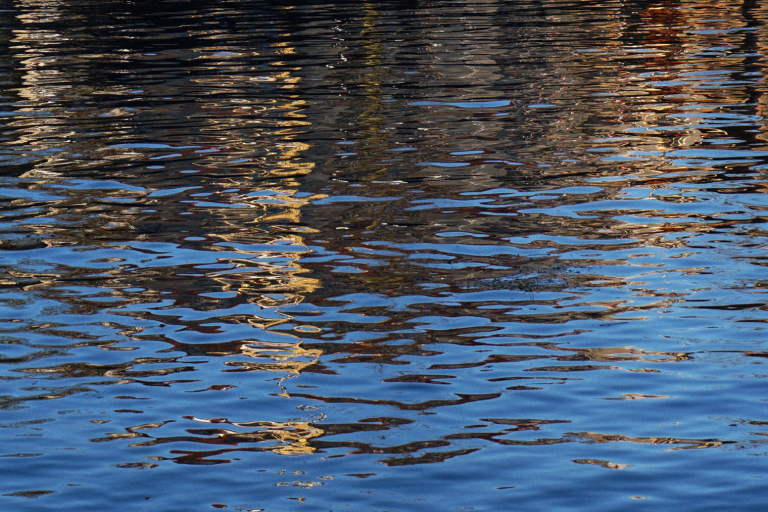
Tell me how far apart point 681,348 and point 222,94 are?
1690cm

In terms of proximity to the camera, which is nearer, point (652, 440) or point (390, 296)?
point (652, 440)

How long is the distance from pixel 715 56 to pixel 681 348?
19.6 metres

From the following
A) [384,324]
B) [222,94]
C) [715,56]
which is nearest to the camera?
[384,324]

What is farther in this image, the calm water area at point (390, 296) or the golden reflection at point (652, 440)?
the golden reflection at point (652, 440)

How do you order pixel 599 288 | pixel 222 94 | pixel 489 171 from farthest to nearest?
pixel 222 94 < pixel 489 171 < pixel 599 288

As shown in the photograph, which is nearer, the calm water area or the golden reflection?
the calm water area

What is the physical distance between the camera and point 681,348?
9.48 metres

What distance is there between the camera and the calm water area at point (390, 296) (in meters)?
7.50

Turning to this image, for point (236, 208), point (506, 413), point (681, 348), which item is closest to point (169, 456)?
point (506, 413)

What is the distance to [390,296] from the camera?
1105cm

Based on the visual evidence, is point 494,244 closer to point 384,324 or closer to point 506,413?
point 384,324

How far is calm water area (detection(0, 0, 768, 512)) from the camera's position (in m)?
7.50

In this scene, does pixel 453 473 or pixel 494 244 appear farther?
pixel 494 244

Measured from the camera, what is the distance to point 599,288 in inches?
433
